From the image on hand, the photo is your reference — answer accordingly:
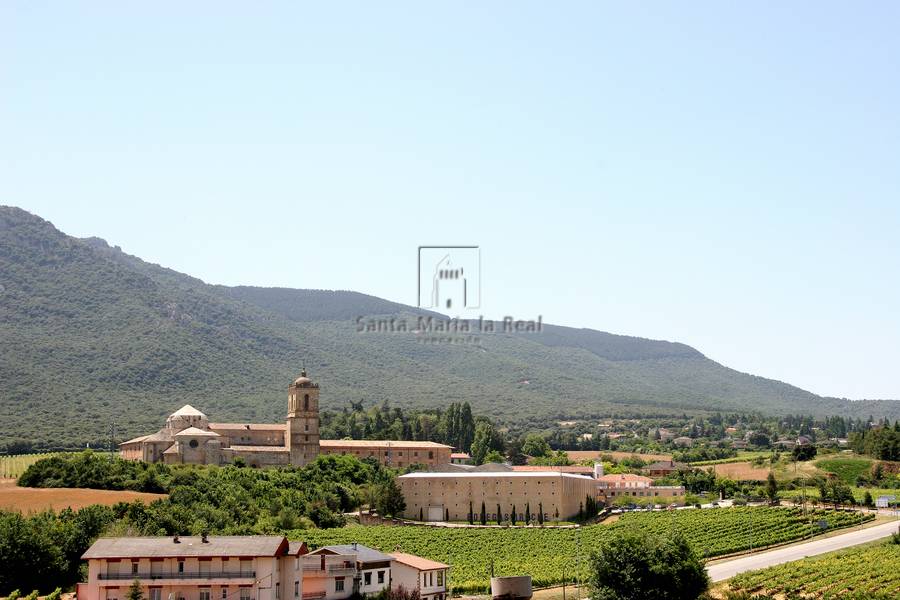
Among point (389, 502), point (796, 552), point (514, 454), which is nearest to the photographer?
point (796, 552)

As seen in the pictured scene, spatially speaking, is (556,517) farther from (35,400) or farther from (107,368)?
(107,368)

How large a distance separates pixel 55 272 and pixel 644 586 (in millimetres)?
151862

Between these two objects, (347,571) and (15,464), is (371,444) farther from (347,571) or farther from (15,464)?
(347,571)

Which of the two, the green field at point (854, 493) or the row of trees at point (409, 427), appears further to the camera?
the row of trees at point (409, 427)

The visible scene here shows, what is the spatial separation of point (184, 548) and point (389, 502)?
42147mm

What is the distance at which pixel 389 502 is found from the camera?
9119 cm

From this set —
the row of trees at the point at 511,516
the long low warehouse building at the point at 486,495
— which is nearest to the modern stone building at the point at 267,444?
the long low warehouse building at the point at 486,495

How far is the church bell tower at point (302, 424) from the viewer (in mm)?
103438

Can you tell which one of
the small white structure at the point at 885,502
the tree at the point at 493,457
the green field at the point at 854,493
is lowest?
the small white structure at the point at 885,502

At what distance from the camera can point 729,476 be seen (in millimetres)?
119812

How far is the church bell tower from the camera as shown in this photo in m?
103

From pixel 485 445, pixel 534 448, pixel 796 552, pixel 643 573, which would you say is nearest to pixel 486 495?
pixel 796 552

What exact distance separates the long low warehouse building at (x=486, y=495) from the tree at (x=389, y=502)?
7.69ft

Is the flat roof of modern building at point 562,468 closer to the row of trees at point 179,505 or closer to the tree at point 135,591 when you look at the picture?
the row of trees at point 179,505
